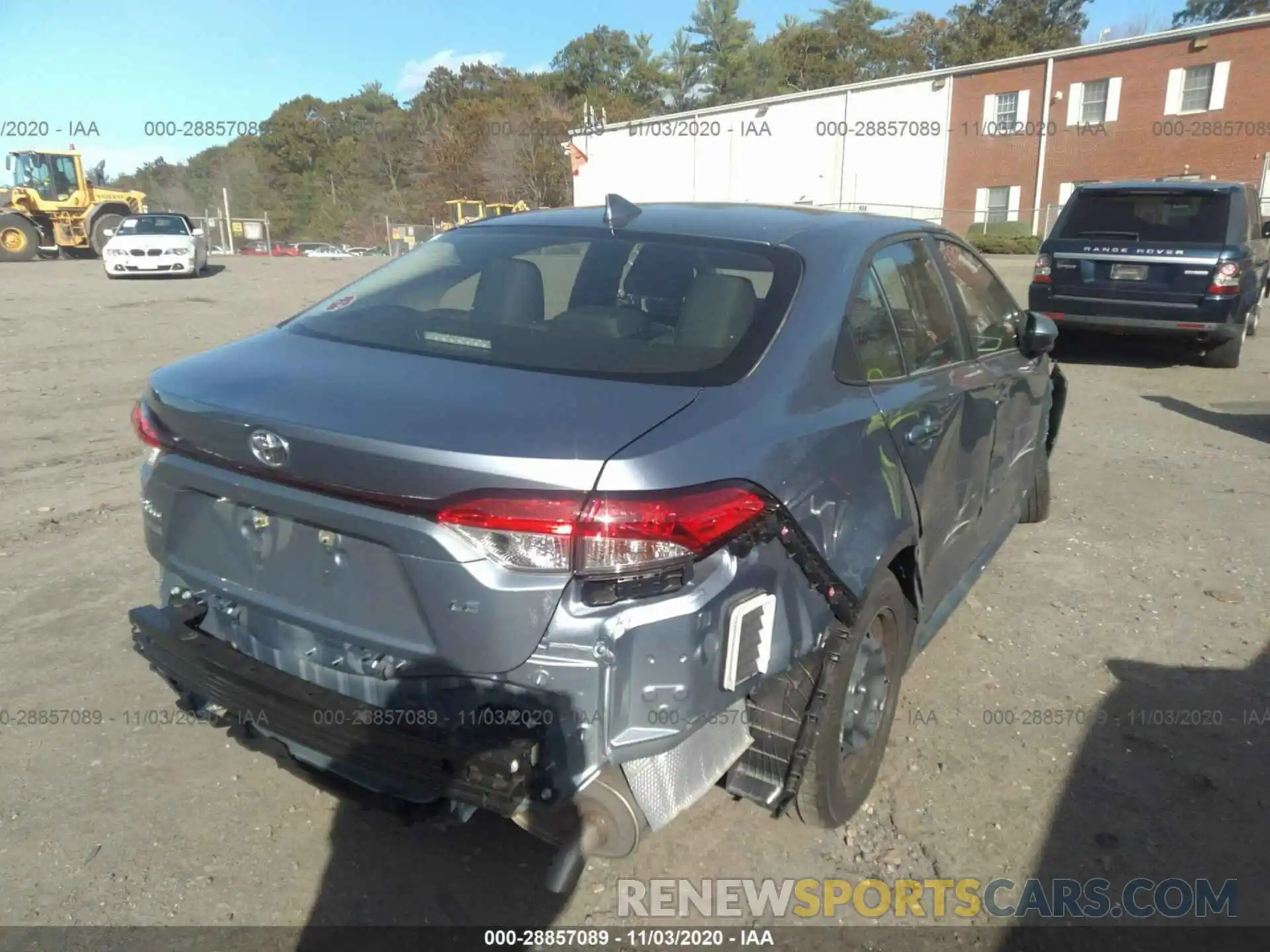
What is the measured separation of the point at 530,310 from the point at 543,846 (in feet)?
5.19

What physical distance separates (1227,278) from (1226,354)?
139cm

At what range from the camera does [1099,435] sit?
7508mm

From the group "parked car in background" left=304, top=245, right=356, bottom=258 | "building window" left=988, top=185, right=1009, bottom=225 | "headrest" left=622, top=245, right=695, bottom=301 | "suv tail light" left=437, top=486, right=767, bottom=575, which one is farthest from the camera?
"parked car in background" left=304, top=245, right=356, bottom=258

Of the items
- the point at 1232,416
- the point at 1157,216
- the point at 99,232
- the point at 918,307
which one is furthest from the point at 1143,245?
the point at 99,232

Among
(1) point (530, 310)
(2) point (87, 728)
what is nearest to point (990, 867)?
(1) point (530, 310)

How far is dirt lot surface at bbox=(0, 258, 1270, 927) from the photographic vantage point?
263cm

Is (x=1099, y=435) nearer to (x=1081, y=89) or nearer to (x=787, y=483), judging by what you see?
(x=787, y=483)

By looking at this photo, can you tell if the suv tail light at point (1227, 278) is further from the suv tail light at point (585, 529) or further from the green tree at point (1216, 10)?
the green tree at point (1216, 10)

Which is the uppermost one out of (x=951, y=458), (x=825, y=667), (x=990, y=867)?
(x=951, y=458)

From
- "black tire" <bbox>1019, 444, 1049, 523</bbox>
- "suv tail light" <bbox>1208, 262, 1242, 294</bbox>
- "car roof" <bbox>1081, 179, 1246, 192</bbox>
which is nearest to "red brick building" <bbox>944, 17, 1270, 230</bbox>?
"car roof" <bbox>1081, 179, 1246, 192</bbox>

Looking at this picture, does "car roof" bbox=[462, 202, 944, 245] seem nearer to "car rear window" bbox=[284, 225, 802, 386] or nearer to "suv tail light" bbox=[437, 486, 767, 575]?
"car rear window" bbox=[284, 225, 802, 386]

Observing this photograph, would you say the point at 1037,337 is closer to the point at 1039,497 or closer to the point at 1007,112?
the point at 1039,497

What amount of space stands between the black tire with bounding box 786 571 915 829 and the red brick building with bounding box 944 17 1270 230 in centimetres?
3210

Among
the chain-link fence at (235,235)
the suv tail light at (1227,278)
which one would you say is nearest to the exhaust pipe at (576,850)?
the suv tail light at (1227,278)
